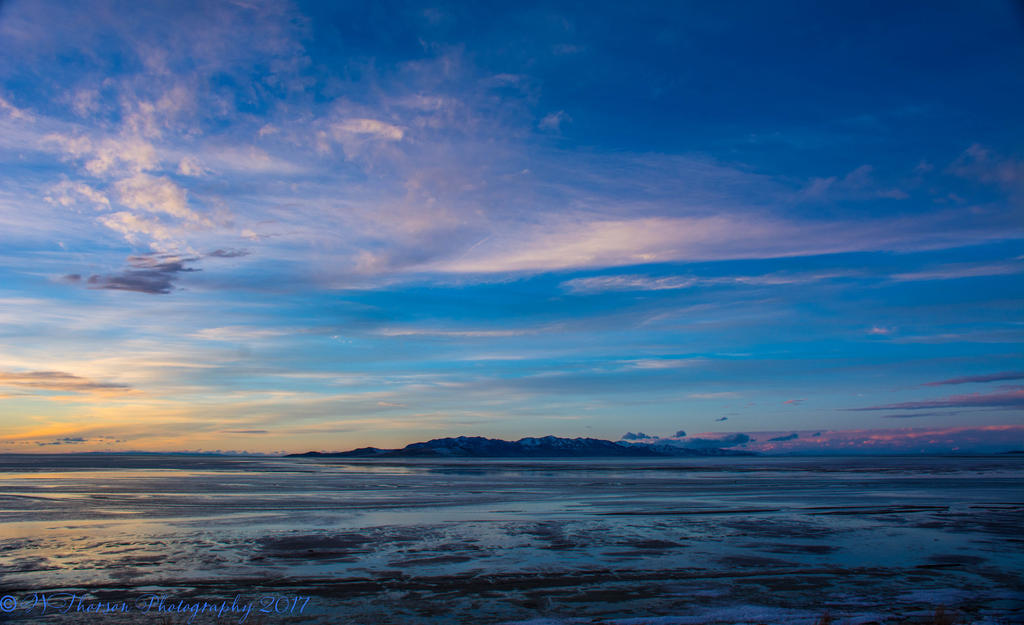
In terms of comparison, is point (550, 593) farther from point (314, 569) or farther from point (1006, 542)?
point (1006, 542)

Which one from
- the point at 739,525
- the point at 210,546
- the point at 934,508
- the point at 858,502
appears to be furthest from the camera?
the point at 858,502

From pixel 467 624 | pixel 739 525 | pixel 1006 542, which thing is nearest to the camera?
pixel 467 624

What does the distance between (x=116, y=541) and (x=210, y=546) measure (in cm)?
321

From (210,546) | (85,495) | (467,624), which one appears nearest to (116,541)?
(210,546)

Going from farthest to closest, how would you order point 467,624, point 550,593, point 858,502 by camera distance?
point 858,502
point 550,593
point 467,624

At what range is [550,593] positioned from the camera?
13.1 meters

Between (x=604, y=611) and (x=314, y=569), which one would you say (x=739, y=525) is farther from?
(x=314, y=569)

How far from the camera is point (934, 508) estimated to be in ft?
95.7

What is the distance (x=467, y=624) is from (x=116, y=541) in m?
13.3

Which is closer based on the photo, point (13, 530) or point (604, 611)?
point (604, 611)

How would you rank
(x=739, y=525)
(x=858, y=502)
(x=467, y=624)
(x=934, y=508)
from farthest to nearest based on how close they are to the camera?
(x=858, y=502) < (x=934, y=508) < (x=739, y=525) < (x=467, y=624)

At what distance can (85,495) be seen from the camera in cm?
3444

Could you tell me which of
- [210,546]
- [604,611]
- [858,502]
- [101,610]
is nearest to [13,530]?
[210,546]

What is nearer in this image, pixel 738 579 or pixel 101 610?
pixel 101 610
